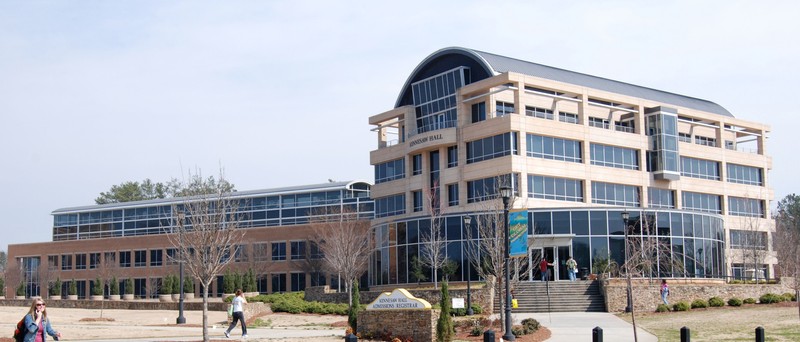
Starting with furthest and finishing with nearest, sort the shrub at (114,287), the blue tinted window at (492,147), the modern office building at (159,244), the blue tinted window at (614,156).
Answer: the modern office building at (159,244)
the shrub at (114,287)
the blue tinted window at (614,156)
the blue tinted window at (492,147)

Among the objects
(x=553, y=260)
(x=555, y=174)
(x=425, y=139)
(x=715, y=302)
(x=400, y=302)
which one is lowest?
(x=715, y=302)

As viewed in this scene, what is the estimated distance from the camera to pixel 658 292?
45.1m

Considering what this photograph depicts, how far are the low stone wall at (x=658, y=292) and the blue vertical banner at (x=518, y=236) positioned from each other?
7910 millimetres

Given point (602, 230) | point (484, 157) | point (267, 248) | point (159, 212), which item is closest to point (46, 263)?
point (159, 212)

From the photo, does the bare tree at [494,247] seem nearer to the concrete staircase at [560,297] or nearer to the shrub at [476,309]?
the concrete staircase at [560,297]

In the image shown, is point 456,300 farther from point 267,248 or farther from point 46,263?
point 46,263

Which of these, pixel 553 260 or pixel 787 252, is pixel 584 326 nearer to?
pixel 553 260

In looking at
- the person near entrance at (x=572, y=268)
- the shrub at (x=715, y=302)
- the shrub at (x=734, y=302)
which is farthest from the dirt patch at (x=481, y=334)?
the person near entrance at (x=572, y=268)

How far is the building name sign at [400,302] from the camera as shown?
28.2 m

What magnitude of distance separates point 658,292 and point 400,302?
67.7 ft

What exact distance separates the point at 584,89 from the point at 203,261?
138ft

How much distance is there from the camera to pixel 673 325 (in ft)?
115

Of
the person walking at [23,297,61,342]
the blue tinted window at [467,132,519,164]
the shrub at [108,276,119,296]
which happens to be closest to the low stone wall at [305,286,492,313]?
the blue tinted window at [467,132,519,164]

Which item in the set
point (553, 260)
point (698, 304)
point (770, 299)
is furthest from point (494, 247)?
point (770, 299)
